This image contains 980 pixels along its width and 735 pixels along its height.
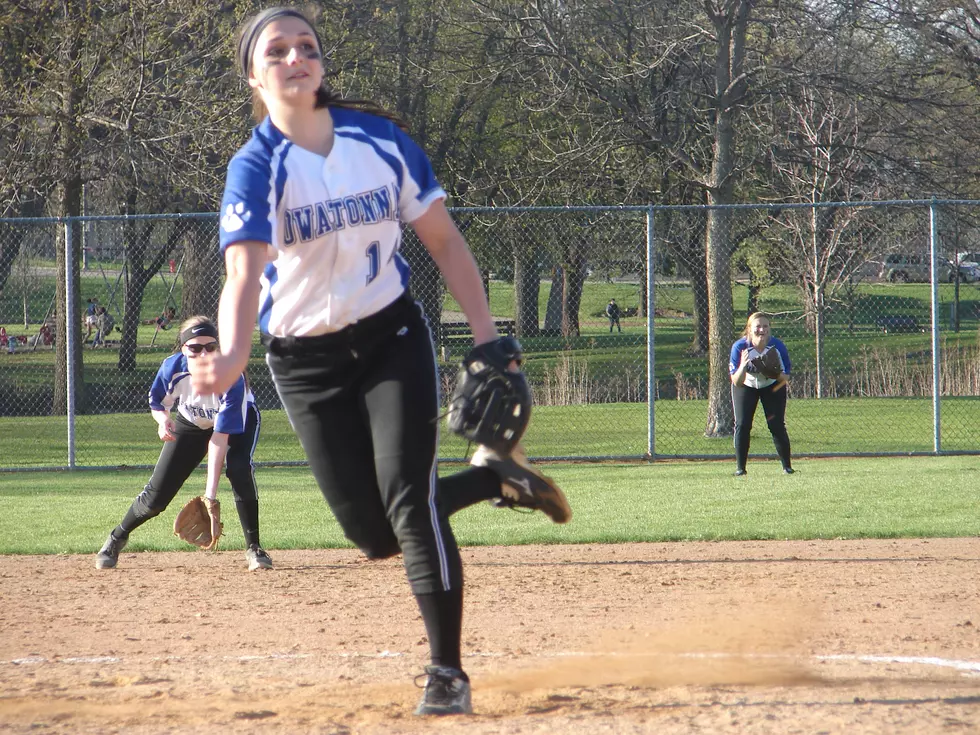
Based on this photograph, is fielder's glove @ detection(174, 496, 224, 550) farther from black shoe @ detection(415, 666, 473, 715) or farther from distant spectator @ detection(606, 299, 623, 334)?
distant spectator @ detection(606, 299, 623, 334)

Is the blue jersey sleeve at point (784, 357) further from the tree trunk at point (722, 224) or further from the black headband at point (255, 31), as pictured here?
the black headband at point (255, 31)

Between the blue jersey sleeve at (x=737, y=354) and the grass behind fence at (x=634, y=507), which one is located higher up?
the blue jersey sleeve at (x=737, y=354)

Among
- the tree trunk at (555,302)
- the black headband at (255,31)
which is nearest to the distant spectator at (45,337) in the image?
the tree trunk at (555,302)

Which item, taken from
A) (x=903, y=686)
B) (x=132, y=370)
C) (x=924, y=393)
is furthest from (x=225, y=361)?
(x=132, y=370)

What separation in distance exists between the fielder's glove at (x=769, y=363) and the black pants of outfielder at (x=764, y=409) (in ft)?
0.74

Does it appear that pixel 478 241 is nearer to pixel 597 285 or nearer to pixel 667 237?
pixel 667 237

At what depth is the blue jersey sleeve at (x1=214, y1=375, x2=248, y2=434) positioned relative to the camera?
21.3ft

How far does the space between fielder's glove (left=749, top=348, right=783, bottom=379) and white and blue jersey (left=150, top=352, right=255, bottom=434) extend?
5392 mm

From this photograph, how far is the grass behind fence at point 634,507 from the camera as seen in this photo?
7719 mm

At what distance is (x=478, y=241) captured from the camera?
2098cm

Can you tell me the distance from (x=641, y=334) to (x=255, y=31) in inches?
745

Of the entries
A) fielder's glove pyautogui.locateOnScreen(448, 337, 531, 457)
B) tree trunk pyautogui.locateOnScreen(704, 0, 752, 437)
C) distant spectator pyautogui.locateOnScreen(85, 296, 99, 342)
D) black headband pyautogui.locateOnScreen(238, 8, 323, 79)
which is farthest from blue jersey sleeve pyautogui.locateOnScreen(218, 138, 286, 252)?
distant spectator pyautogui.locateOnScreen(85, 296, 99, 342)

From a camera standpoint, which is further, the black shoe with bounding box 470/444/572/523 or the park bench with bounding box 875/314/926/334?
the park bench with bounding box 875/314/926/334

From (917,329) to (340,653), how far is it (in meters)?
15.9
